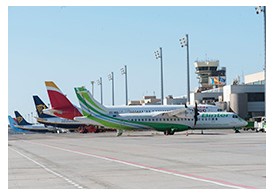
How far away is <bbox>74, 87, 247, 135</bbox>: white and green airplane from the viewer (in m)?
66.8

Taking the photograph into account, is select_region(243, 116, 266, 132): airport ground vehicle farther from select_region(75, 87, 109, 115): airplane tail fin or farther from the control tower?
the control tower

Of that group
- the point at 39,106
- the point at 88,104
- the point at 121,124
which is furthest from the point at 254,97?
the point at 39,106

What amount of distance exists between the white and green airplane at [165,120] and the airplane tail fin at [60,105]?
6007mm

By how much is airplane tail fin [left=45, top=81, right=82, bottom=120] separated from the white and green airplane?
601 cm

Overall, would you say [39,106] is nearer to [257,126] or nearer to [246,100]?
[246,100]

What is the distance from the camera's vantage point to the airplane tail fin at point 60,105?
7431cm

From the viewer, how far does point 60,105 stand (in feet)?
245

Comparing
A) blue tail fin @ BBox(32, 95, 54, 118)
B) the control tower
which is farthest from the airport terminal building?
the control tower

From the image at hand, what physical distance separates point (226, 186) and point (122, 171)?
550cm

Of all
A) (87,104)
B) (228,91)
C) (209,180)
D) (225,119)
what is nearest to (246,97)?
(228,91)

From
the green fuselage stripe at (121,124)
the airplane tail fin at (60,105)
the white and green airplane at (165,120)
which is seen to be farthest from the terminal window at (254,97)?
the airplane tail fin at (60,105)

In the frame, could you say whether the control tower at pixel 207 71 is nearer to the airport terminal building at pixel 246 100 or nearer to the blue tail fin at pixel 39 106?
the airport terminal building at pixel 246 100

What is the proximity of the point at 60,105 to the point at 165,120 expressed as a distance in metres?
14.5
